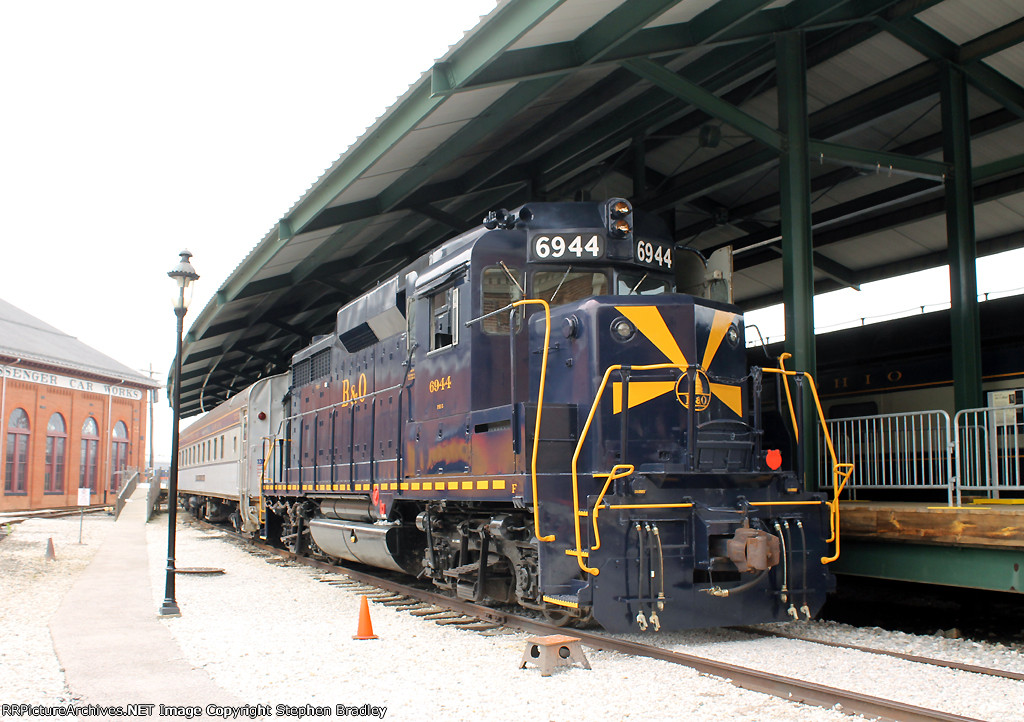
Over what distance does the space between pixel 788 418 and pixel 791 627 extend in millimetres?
1955

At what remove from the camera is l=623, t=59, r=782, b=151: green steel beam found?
9.33m

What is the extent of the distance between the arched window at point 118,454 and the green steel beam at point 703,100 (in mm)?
45874

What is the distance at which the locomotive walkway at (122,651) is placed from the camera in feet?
17.6

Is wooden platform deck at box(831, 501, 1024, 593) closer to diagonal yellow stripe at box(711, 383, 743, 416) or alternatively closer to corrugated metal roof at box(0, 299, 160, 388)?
diagonal yellow stripe at box(711, 383, 743, 416)

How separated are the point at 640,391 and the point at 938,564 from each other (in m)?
3.25

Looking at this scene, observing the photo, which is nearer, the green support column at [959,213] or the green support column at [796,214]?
the green support column at [796,214]

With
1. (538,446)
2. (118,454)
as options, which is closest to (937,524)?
(538,446)

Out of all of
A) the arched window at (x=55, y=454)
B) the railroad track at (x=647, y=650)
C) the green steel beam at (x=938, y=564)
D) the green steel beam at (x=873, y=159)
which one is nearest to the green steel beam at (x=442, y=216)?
the railroad track at (x=647, y=650)

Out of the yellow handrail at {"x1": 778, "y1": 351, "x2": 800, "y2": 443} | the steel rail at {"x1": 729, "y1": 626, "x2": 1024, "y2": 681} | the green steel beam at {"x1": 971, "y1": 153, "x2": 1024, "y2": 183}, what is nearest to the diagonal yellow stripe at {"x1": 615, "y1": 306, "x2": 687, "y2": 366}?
the yellow handrail at {"x1": 778, "y1": 351, "x2": 800, "y2": 443}

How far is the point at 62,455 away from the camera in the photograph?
44.1 m

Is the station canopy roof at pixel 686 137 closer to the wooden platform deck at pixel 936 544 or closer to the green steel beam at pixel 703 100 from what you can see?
the green steel beam at pixel 703 100

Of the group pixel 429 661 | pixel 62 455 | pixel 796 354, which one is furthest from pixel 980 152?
pixel 62 455

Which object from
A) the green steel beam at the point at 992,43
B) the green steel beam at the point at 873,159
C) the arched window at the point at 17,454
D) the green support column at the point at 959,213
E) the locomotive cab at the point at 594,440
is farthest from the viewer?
the arched window at the point at 17,454

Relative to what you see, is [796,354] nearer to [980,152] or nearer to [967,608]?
[967,608]
